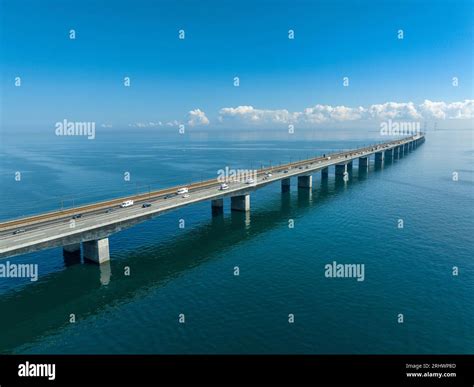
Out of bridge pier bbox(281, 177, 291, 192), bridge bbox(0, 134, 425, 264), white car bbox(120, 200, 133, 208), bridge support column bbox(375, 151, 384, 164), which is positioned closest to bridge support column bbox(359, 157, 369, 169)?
bridge support column bbox(375, 151, 384, 164)

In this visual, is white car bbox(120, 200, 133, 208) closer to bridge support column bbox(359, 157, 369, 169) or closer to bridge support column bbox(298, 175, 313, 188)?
bridge support column bbox(298, 175, 313, 188)

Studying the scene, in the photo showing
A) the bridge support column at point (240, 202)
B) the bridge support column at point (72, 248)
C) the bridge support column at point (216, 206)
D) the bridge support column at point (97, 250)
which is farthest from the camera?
the bridge support column at point (240, 202)

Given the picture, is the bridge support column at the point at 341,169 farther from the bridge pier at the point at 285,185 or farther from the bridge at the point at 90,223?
the bridge at the point at 90,223

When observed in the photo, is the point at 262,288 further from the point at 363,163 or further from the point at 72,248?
the point at 363,163

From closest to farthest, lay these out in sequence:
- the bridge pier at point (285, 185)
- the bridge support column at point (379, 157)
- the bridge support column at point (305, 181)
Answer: the bridge pier at point (285, 185), the bridge support column at point (305, 181), the bridge support column at point (379, 157)

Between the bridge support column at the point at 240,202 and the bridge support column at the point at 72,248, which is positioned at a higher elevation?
the bridge support column at the point at 240,202

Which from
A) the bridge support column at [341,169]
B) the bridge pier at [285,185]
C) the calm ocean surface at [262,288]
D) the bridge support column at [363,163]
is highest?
the bridge support column at [363,163]

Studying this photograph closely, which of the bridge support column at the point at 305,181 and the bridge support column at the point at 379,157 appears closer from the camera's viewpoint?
the bridge support column at the point at 305,181

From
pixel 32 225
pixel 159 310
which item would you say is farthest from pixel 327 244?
pixel 32 225

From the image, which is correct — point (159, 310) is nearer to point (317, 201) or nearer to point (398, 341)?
point (398, 341)

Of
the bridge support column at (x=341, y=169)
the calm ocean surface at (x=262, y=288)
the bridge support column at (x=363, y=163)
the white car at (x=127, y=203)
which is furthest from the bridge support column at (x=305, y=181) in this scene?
the white car at (x=127, y=203)
